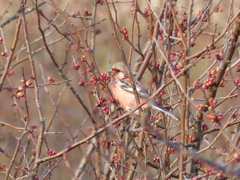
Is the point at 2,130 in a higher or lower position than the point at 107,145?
higher

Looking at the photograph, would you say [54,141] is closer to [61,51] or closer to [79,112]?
[79,112]

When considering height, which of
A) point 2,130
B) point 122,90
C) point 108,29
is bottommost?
point 122,90

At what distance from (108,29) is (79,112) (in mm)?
2381

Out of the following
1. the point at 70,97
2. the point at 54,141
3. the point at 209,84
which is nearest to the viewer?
the point at 209,84

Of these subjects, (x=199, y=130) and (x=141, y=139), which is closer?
(x=199, y=130)

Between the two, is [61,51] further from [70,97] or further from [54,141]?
[54,141]

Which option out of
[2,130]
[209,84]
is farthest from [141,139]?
[2,130]

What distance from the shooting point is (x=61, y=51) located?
459 inches

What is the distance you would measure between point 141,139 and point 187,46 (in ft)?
3.94

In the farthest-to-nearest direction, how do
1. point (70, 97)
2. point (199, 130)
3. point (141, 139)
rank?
point (70, 97)
point (141, 139)
point (199, 130)

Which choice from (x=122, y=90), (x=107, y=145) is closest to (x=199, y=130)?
(x=107, y=145)

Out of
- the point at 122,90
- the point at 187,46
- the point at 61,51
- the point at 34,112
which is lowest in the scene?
the point at 187,46

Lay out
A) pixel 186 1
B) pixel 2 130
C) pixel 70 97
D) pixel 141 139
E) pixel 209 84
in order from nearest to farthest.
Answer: pixel 209 84 → pixel 141 139 → pixel 186 1 → pixel 2 130 → pixel 70 97

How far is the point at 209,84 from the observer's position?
296 cm
